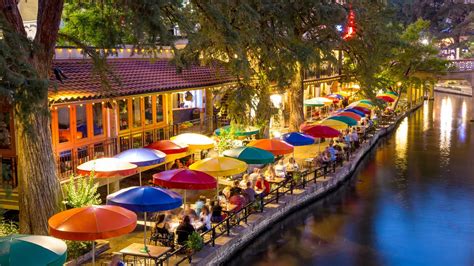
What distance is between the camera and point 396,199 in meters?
23.7

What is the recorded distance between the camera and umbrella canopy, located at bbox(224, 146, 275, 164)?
1980 cm

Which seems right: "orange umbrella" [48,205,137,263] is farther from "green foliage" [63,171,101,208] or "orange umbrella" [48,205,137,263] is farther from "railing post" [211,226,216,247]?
"railing post" [211,226,216,247]

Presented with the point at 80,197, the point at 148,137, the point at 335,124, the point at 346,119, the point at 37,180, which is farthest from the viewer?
the point at 346,119

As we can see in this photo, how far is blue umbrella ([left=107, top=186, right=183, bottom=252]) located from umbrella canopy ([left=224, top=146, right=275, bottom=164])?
605 cm

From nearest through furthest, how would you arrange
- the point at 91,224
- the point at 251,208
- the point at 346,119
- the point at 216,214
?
the point at 91,224
the point at 216,214
the point at 251,208
the point at 346,119

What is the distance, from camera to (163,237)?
14.8 metres

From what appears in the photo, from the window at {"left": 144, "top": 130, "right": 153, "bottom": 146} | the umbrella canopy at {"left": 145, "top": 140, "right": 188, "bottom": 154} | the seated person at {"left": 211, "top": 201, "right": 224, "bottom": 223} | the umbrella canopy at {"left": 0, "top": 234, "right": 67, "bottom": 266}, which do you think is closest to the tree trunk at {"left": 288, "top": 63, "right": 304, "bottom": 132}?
the window at {"left": 144, "top": 130, "right": 153, "bottom": 146}

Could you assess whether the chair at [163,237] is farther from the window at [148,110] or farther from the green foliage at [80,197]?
the window at [148,110]

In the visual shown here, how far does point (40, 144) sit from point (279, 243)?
27.2 feet

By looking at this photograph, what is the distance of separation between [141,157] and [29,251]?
8.18m

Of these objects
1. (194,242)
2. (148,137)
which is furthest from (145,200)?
(148,137)

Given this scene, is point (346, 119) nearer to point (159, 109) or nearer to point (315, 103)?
point (315, 103)

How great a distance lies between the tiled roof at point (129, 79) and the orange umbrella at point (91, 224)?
4377 millimetres

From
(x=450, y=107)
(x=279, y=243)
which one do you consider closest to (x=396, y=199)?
(x=279, y=243)
